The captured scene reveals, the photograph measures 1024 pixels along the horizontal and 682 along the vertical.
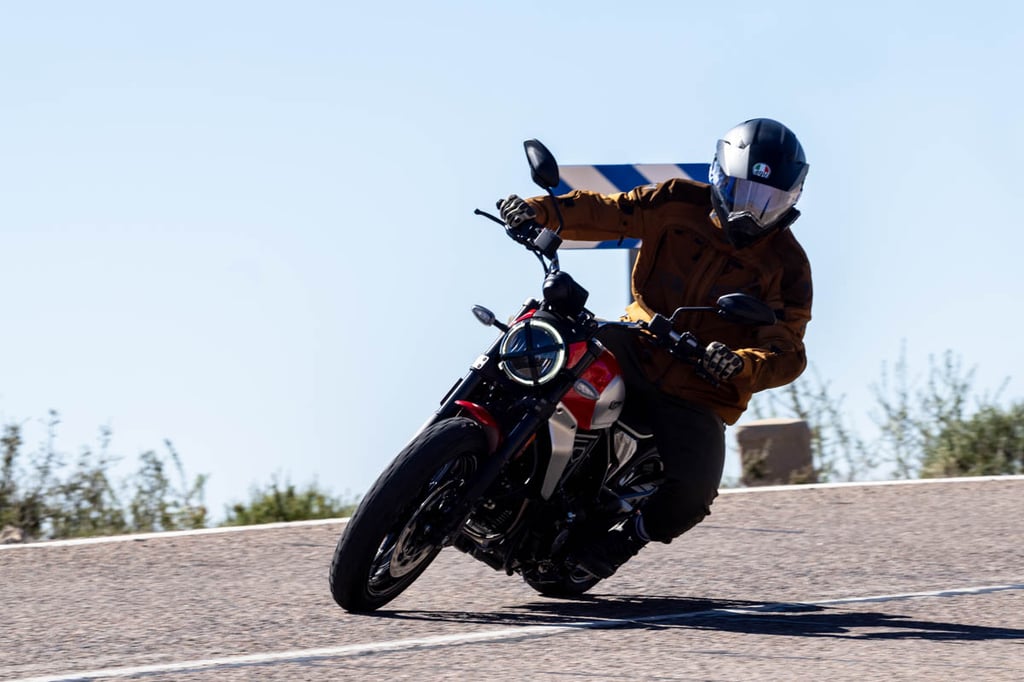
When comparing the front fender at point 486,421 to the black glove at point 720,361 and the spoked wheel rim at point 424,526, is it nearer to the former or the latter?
the spoked wheel rim at point 424,526

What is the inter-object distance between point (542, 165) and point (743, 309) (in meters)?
0.95

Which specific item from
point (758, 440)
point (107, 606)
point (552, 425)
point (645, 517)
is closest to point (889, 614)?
point (645, 517)

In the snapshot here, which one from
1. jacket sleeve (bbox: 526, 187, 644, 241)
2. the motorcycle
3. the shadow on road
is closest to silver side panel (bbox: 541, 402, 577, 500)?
the motorcycle

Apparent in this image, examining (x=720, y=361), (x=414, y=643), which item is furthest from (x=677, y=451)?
(x=414, y=643)

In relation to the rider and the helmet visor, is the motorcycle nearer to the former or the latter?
the rider

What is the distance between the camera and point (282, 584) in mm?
6809


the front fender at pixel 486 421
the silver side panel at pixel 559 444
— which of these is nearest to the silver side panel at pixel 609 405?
the silver side panel at pixel 559 444

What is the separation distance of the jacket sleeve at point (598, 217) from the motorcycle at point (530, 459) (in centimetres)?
34

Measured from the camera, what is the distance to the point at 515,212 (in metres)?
6.30

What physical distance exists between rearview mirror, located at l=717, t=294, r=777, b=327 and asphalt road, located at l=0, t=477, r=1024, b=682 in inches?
42.4

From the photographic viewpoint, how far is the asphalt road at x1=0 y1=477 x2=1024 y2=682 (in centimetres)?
517

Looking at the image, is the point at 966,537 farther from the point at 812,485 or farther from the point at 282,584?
the point at 282,584

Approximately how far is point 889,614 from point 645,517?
97 cm

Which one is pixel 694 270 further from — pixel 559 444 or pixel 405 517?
pixel 405 517
